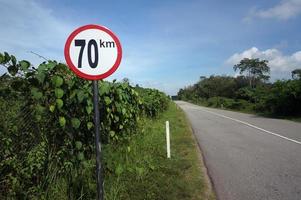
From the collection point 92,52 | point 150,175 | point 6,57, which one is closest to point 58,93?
point 6,57

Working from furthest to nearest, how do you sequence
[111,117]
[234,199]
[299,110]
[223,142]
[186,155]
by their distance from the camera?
[299,110], [223,142], [186,155], [111,117], [234,199]

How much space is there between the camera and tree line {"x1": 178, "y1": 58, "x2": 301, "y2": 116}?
25.4 meters

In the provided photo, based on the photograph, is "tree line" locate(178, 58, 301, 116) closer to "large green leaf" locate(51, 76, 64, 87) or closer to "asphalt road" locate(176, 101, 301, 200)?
"asphalt road" locate(176, 101, 301, 200)

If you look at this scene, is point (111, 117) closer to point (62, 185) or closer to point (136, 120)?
point (62, 185)

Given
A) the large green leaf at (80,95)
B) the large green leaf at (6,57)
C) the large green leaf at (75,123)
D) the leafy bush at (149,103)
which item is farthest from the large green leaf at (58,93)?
the leafy bush at (149,103)

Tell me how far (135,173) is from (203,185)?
1351 mm

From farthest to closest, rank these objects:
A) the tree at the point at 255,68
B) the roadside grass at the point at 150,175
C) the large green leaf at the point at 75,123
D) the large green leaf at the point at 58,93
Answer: the tree at the point at 255,68
the roadside grass at the point at 150,175
the large green leaf at the point at 75,123
the large green leaf at the point at 58,93

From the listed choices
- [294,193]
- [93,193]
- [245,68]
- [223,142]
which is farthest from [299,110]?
[245,68]

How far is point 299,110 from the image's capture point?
82.4 ft

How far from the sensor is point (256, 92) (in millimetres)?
38344

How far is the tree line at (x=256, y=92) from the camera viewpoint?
25.4 meters

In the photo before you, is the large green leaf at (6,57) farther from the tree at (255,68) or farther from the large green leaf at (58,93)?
the tree at (255,68)

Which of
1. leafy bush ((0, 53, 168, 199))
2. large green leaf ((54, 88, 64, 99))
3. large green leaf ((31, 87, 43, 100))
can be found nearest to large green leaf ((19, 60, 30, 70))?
leafy bush ((0, 53, 168, 199))

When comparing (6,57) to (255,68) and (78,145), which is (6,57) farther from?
(255,68)
